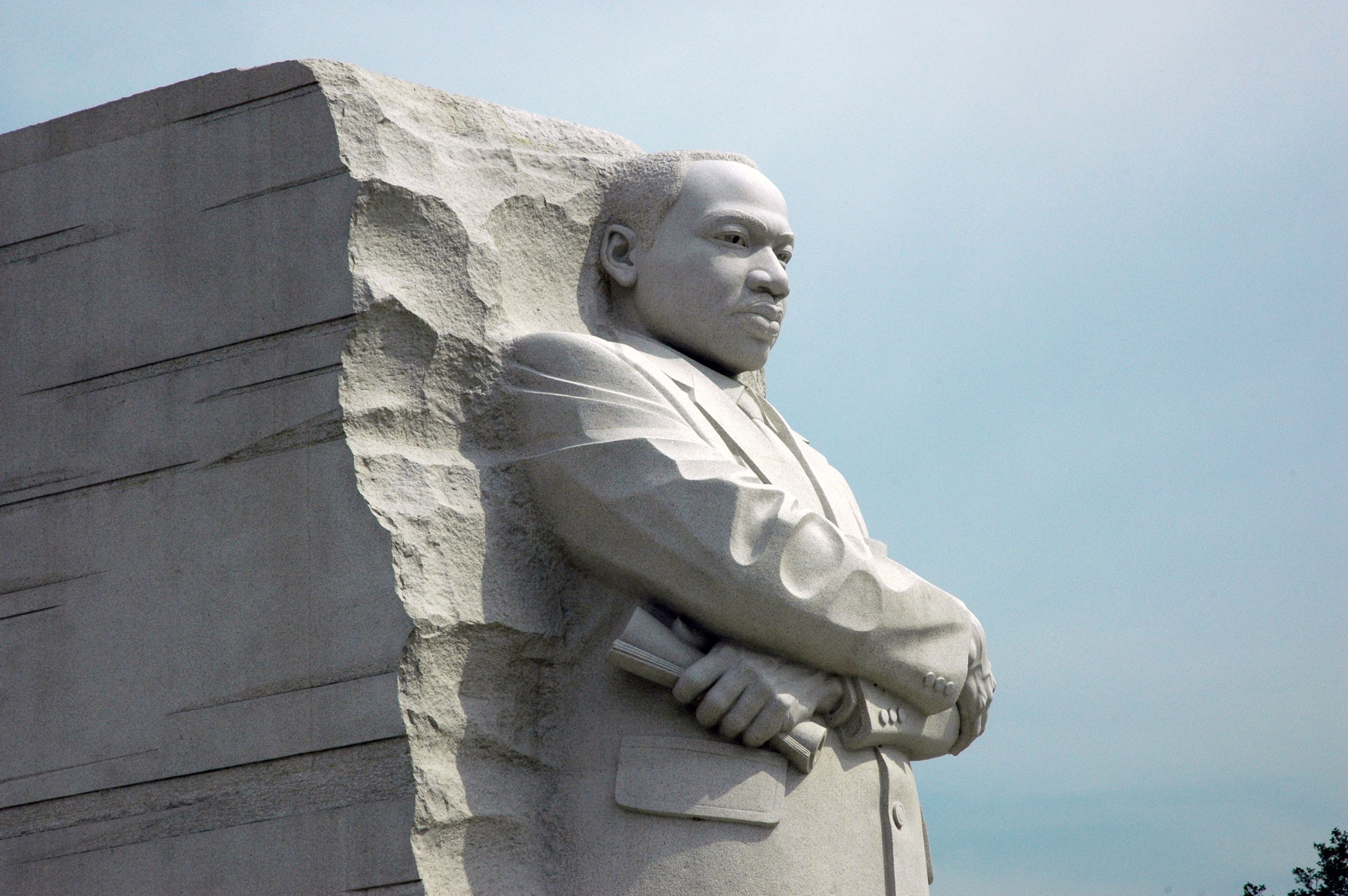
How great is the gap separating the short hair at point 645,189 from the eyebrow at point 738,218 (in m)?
0.15

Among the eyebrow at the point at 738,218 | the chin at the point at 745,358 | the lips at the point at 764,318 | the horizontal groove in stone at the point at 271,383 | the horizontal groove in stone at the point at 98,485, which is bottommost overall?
the horizontal groove in stone at the point at 98,485

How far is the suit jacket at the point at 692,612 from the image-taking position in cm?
502

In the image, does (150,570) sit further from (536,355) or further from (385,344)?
(536,355)

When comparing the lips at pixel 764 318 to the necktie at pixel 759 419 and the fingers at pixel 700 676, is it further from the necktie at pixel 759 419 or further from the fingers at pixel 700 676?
the fingers at pixel 700 676

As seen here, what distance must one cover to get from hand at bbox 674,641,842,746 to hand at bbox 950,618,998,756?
720 mm

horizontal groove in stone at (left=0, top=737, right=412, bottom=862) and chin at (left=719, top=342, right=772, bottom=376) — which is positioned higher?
chin at (left=719, top=342, right=772, bottom=376)

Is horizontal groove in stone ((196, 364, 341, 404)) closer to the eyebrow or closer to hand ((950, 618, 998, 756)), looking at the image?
the eyebrow

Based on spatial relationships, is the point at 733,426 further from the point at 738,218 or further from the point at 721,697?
the point at 721,697

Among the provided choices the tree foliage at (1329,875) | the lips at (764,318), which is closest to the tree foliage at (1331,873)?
the tree foliage at (1329,875)

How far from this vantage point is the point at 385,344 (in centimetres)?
522

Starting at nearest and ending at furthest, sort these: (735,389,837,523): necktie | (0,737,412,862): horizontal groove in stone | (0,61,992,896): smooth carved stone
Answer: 1. (0,737,412,862): horizontal groove in stone
2. (0,61,992,896): smooth carved stone
3. (735,389,837,523): necktie

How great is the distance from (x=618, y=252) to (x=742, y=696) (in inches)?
64.7

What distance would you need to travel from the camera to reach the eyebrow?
5793 mm

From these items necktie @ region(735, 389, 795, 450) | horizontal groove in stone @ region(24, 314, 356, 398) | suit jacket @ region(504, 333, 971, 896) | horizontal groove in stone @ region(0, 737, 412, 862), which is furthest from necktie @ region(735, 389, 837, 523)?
horizontal groove in stone @ region(0, 737, 412, 862)
